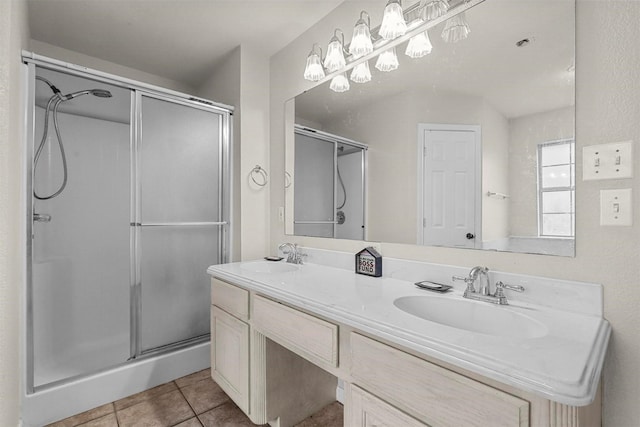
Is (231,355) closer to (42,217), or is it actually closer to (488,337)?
(488,337)

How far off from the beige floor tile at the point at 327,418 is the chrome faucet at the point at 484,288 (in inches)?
42.1

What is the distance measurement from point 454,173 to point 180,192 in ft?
5.98

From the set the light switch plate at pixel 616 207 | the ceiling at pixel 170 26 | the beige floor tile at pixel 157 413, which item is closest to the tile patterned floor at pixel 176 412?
the beige floor tile at pixel 157 413

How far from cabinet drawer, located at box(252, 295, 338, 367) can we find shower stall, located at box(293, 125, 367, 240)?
0.66m

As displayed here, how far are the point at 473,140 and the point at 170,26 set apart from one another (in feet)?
6.68

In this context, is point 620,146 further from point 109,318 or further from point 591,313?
point 109,318

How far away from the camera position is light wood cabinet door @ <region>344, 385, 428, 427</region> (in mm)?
800

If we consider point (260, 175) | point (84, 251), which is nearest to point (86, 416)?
point (84, 251)

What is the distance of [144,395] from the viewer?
1.87 metres

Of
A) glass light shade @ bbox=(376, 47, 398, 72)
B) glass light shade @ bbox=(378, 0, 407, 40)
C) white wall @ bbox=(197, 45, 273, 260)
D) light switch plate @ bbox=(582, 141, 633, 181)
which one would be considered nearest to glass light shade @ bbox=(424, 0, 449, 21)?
glass light shade @ bbox=(378, 0, 407, 40)

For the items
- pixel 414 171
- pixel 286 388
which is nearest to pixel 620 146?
pixel 414 171

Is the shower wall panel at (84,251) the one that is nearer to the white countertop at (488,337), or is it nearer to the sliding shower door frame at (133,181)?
the sliding shower door frame at (133,181)

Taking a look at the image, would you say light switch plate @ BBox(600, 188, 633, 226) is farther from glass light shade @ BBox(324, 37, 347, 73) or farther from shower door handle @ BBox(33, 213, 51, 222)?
shower door handle @ BBox(33, 213, 51, 222)

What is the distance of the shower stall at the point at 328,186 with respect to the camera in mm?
1707
